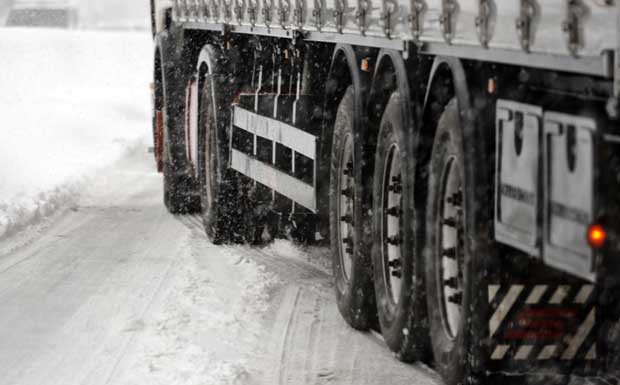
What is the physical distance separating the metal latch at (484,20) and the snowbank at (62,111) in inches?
330

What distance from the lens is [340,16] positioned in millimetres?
8375

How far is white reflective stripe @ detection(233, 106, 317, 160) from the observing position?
967cm

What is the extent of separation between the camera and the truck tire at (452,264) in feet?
20.3

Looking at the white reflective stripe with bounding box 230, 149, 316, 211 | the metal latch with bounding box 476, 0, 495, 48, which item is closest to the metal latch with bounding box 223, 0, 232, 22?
the white reflective stripe with bounding box 230, 149, 316, 211

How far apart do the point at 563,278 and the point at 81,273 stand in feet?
18.5

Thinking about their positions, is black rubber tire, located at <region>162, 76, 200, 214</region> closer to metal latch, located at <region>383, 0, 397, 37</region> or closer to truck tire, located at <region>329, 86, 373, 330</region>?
truck tire, located at <region>329, 86, 373, 330</region>

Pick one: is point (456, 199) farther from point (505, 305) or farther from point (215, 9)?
point (215, 9)

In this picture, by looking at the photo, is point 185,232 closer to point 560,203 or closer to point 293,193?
point 293,193

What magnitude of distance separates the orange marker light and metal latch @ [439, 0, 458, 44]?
64.6 inches

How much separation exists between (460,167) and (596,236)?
4.75ft

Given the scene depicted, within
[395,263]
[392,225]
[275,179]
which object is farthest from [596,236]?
[275,179]

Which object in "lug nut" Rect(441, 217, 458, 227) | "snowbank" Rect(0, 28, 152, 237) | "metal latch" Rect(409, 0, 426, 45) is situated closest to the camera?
"lug nut" Rect(441, 217, 458, 227)

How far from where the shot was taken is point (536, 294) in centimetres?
616

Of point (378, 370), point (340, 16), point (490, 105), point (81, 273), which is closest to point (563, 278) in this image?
point (490, 105)
